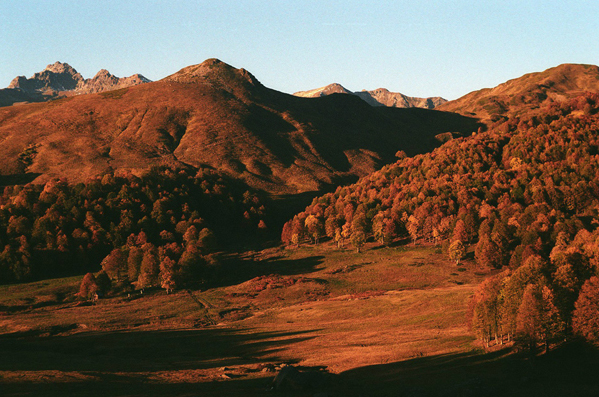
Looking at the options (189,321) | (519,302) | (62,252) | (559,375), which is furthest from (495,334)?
(62,252)

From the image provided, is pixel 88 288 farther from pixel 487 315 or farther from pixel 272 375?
pixel 487 315

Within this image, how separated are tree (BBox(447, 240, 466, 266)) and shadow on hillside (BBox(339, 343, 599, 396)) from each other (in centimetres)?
7109

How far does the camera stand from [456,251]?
421 feet

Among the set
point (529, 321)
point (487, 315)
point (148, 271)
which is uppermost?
point (148, 271)

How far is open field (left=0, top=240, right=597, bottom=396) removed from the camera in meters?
51.8

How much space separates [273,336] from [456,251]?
225ft

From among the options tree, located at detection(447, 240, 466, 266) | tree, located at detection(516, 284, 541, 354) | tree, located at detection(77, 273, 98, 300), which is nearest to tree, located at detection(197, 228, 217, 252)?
tree, located at detection(77, 273, 98, 300)

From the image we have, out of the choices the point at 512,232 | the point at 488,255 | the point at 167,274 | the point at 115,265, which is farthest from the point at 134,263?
the point at 512,232

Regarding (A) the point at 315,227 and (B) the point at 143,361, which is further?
(A) the point at 315,227

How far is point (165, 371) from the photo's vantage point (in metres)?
60.2

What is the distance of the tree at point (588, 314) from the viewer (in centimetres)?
5553

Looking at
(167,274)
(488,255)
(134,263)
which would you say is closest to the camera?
(488,255)

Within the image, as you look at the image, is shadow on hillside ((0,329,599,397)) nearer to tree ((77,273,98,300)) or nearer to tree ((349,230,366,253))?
tree ((77,273,98,300))

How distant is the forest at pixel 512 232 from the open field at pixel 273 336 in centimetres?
437
